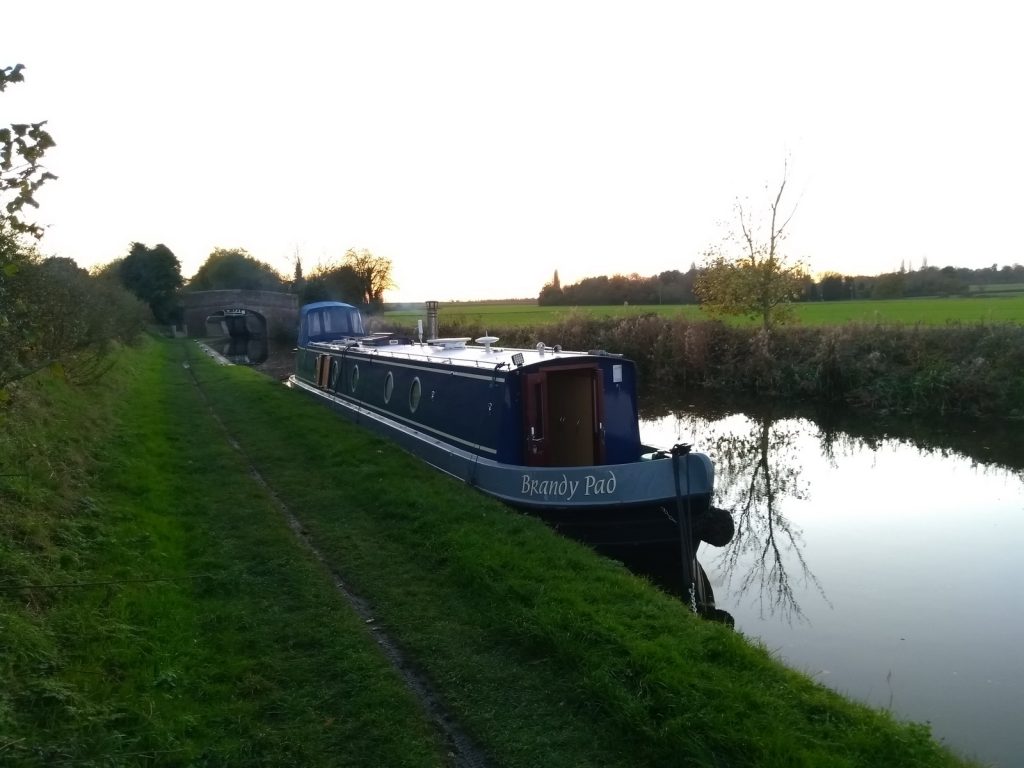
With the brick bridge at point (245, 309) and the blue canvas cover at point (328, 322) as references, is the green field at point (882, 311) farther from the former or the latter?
the brick bridge at point (245, 309)

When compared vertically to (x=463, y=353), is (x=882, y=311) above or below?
above

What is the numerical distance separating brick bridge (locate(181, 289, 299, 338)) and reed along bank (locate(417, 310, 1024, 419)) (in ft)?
89.7

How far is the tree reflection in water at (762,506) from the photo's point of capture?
7.10m

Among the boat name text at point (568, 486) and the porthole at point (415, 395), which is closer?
the boat name text at point (568, 486)

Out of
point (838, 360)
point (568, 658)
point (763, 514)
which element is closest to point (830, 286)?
point (838, 360)

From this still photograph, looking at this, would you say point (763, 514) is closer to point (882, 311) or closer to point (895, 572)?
point (895, 572)

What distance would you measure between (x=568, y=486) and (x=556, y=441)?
1.31 m

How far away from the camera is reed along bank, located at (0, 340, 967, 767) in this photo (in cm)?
349

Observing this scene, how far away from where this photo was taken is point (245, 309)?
45594mm

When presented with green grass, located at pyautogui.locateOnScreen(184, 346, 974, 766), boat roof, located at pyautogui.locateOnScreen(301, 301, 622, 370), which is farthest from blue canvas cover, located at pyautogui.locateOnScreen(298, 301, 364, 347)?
green grass, located at pyautogui.locateOnScreen(184, 346, 974, 766)

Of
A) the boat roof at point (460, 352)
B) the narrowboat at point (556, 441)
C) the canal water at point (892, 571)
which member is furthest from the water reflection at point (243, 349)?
the canal water at point (892, 571)

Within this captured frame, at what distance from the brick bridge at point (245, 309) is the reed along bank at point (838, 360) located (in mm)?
27345

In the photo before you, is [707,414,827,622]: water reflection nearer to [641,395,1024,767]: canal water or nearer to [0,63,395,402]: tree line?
[641,395,1024,767]: canal water

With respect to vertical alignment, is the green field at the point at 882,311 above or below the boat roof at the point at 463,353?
above
